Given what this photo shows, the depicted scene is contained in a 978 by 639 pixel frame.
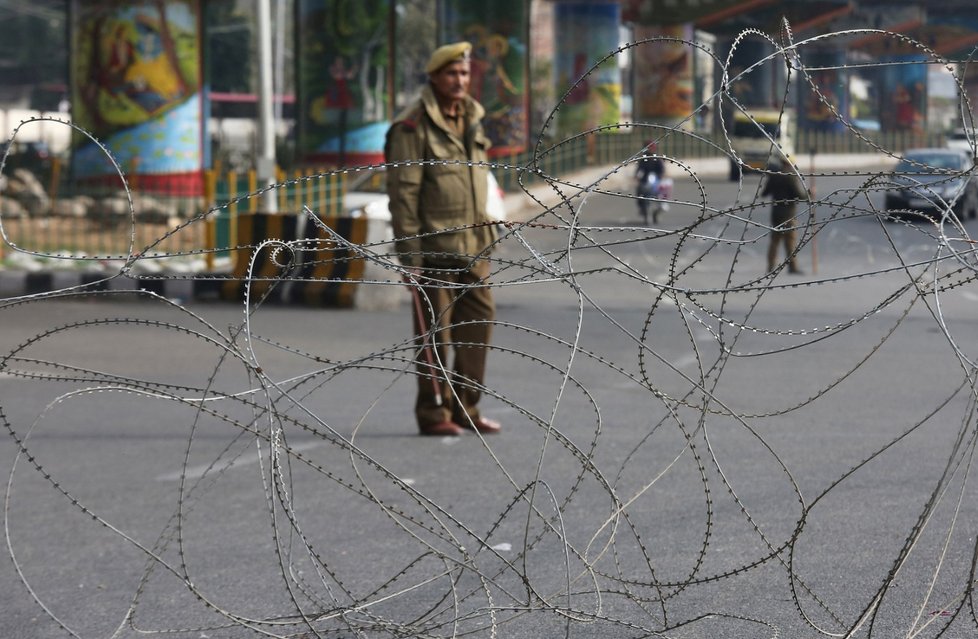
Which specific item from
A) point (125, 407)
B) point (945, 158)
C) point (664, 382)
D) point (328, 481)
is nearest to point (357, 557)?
point (328, 481)

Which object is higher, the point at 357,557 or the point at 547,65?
the point at 547,65

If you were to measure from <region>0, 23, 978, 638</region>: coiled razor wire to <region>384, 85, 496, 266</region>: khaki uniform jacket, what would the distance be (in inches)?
24.2

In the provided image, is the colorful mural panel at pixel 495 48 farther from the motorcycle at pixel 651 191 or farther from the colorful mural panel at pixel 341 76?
the motorcycle at pixel 651 191

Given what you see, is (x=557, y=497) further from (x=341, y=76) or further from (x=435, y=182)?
(x=341, y=76)

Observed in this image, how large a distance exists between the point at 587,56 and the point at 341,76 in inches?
570

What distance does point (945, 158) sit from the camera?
29438 mm

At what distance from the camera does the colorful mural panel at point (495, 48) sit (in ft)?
104

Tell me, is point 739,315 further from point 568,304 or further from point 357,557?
point 357,557

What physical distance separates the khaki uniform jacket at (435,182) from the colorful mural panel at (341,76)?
22.0 meters

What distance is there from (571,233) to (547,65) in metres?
66.3

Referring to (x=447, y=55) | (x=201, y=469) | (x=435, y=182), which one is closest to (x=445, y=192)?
(x=435, y=182)

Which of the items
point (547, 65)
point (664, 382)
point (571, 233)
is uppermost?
point (547, 65)

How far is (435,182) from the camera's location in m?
7.29

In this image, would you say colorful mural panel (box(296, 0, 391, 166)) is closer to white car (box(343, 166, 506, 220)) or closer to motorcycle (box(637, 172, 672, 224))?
motorcycle (box(637, 172, 672, 224))
